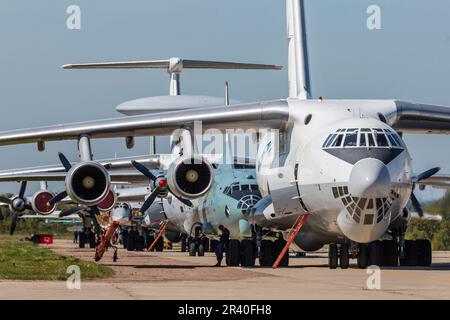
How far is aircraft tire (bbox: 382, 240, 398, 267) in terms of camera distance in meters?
21.3

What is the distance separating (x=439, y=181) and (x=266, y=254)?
9.83 metres

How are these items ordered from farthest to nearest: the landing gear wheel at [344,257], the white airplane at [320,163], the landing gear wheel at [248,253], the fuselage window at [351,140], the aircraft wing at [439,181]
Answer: the aircraft wing at [439,181], the landing gear wheel at [248,253], the landing gear wheel at [344,257], the fuselage window at [351,140], the white airplane at [320,163]

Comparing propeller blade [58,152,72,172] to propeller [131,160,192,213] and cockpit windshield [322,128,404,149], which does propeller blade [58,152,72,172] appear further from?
cockpit windshield [322,128,404,149]

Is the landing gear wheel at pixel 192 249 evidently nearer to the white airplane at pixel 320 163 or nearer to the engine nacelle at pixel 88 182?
the white airplane at pixel 320 163

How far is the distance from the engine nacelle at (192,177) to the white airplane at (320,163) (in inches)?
0.8

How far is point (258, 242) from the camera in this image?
22.9 m

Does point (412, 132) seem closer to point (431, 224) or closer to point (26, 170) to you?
point (26, 170)

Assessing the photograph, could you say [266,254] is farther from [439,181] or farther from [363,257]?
[439,181]

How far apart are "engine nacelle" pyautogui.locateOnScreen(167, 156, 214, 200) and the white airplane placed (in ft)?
0.06

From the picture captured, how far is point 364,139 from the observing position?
740 inches

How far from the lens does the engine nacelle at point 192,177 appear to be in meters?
20.9

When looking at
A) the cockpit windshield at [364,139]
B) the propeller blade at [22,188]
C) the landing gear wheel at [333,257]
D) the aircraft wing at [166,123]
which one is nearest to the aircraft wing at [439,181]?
the landing gear wheel at [333,257]
